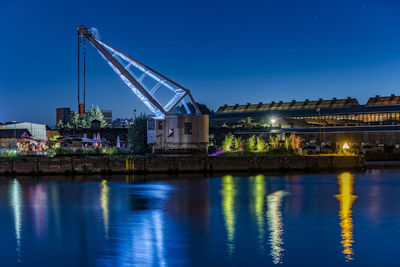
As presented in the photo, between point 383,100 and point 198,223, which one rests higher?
point 383,100

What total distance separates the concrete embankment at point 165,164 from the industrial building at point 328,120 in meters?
30.3

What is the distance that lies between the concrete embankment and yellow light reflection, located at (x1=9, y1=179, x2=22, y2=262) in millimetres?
4270

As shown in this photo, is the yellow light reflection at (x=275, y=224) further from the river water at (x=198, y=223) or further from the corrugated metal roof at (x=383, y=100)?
the corrugated metal roof at (x=383, y=100)

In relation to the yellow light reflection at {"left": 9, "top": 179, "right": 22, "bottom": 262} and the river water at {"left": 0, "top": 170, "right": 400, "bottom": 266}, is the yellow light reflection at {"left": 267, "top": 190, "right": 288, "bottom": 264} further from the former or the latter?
the yellow light reflection at {"left": 9, "top": 179, "right": 22, "bottom": 262}

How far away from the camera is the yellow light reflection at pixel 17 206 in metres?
25.1

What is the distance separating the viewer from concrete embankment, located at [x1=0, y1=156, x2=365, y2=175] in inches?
2314

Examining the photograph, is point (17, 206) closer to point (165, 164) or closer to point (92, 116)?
point (165, 164)

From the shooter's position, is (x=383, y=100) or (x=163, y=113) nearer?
(x=163, y=113)

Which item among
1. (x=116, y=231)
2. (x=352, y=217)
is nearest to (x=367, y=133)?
(x=352, y=217)

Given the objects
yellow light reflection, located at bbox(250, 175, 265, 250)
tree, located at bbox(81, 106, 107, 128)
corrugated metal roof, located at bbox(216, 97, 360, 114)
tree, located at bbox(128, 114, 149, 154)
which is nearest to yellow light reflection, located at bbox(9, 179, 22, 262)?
yellow light reflection, located at bbox(250, 175, 265, 250)

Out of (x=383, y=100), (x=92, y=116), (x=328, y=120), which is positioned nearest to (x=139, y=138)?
(x=328, y=120)

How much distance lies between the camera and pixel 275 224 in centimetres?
3012

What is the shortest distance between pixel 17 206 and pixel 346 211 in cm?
2231

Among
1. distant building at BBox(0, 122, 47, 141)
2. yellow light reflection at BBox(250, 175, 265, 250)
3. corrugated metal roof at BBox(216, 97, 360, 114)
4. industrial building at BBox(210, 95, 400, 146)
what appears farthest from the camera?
corrugated metal roof at BBox(216, 97, 360, 114)
